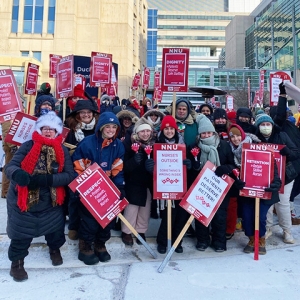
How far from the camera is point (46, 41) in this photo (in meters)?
29.5

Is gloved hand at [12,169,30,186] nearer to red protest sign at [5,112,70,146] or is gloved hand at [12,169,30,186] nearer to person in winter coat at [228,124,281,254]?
red protest sign at [5,112,70,146]

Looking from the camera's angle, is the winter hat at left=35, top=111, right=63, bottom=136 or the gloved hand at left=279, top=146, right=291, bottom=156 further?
the gloved hand at left=279, top=146, right=291, bottom=156

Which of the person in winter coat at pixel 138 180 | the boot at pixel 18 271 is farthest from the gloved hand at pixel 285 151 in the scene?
the boot at pixel 18 271

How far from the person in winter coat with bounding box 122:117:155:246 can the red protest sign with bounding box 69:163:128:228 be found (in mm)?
416

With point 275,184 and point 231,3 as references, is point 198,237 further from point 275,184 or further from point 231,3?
point 231,3

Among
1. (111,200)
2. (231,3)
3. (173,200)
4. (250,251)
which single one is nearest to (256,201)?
(250,251)

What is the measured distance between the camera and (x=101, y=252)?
380 centimetres

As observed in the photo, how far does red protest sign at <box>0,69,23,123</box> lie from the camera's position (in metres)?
4.19

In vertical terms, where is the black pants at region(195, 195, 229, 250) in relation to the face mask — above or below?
below

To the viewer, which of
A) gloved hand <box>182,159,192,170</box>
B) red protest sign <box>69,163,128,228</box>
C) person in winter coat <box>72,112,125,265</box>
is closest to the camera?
red protest sign <box>69,163,128,228</box>

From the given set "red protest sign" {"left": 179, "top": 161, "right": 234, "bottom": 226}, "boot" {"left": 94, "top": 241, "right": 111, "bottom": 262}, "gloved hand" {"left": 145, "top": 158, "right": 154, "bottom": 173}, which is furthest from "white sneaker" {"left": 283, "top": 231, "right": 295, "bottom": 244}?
"boot" {"left": 94, "top": 241, "right": 111, "bottom": 262}

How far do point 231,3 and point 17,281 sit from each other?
135m

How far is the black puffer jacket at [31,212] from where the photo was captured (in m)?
3.27

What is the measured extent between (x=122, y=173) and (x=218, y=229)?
1508mm
